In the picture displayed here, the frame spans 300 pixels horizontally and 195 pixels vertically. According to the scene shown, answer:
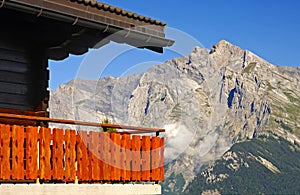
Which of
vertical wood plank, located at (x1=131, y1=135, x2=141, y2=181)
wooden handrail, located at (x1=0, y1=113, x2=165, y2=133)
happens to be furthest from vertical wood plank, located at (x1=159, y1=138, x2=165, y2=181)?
vertical wood plank, located at (x1=131, y1=135, x2=141, y2=181)

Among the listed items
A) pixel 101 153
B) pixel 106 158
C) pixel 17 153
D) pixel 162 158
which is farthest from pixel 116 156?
pixel 17 153

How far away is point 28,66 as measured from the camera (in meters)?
14.5

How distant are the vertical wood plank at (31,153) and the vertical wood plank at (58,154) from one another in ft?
1.43

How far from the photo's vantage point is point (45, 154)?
1116 cm

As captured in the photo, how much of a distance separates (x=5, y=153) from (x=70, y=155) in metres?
1.55

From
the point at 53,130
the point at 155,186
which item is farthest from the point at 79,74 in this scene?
the point at 155,186

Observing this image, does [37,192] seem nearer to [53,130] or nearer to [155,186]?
[53,130]

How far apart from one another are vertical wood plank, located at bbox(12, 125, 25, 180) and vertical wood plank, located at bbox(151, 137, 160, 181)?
350cm

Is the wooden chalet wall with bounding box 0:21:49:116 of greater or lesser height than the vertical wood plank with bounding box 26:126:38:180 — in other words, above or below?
above

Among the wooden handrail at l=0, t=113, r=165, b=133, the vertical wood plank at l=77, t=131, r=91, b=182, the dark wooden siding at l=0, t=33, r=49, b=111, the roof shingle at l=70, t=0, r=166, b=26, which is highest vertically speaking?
the roof shingle at l=70, t=0, r=166, b=26

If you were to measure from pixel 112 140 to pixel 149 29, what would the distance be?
296cm

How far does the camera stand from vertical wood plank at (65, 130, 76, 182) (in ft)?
37.9

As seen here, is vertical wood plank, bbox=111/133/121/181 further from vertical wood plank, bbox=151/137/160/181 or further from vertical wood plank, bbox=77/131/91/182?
vertical wood plank, bbox=151/137/160/181

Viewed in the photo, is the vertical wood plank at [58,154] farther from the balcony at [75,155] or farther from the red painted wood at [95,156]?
the red painted wood at [95,156]
